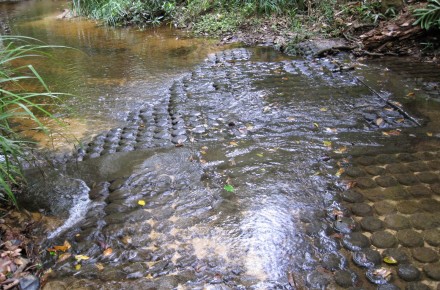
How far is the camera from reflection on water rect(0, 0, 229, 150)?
4.31 m

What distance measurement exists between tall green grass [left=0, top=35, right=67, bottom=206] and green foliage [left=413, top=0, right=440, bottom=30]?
4886 millimetres

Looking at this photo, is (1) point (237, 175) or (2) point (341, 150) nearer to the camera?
(1) point (237, 175)

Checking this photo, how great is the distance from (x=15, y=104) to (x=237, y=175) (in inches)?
111

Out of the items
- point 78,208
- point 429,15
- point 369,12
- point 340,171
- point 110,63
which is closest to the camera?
point 78,208

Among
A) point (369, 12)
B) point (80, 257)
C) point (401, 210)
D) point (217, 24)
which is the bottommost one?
point (80, 257)

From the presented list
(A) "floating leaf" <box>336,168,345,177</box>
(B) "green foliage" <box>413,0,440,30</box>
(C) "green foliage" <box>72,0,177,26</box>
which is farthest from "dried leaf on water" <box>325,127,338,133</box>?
(C) "green foliage" <box>72,0,177,26</box>

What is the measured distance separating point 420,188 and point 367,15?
14.9ft

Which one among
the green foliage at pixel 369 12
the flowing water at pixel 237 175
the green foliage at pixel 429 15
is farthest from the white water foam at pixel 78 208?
the green foliage at pixel 369 12

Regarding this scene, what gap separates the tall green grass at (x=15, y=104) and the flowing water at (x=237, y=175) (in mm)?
220

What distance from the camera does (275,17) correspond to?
7289 mm

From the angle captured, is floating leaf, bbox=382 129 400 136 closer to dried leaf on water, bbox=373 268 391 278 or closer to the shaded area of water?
the shaded area of water

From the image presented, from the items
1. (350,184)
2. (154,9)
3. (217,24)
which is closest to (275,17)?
(217,24)

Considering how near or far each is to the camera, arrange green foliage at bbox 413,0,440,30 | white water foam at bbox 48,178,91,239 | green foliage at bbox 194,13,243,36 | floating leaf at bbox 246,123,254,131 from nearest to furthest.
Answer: white water foam at bbox 48,178,91,239
floating leaf at bbox 246,123,254,131
green foliage at bbox 413,0,440,30
green foliage at bbox 194,13,243,36

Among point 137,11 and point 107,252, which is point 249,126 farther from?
point 137,11
